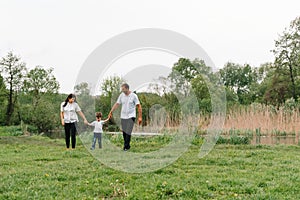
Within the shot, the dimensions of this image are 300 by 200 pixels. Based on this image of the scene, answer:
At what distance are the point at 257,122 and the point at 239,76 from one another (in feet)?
141

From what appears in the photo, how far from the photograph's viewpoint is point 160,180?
5.72 m

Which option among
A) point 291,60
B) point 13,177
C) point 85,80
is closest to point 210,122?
point 85,80

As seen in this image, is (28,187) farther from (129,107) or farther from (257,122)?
(257,122)

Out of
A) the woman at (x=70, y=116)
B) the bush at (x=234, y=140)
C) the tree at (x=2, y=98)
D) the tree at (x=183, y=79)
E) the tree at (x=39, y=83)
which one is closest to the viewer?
the woman at (x=70, y=116)

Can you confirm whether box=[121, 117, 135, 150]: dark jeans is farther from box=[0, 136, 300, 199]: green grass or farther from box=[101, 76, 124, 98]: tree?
box=[101, 76, 124, 98]: tree

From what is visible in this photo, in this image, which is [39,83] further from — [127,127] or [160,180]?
[160,180]

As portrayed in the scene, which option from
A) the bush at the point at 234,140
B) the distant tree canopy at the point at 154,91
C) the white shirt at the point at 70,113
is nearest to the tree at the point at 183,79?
the distant tree canopy at the point at 154,91

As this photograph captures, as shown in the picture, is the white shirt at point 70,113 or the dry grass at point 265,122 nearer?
the white shirt at point 70,113

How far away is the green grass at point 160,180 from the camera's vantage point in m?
4.92

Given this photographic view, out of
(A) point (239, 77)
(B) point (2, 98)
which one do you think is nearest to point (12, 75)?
(B) point (2, 98)

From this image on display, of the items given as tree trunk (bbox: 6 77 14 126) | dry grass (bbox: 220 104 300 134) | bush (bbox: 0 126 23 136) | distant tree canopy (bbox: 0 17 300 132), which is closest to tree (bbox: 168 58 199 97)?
distant tree canopy (bbox: 0 17 300 132)

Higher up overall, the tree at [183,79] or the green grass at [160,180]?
the tree at [183,79]

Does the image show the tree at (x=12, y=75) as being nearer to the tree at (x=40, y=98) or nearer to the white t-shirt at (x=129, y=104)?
the tree at (x=40, y=98)

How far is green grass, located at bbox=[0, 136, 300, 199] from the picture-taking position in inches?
194
